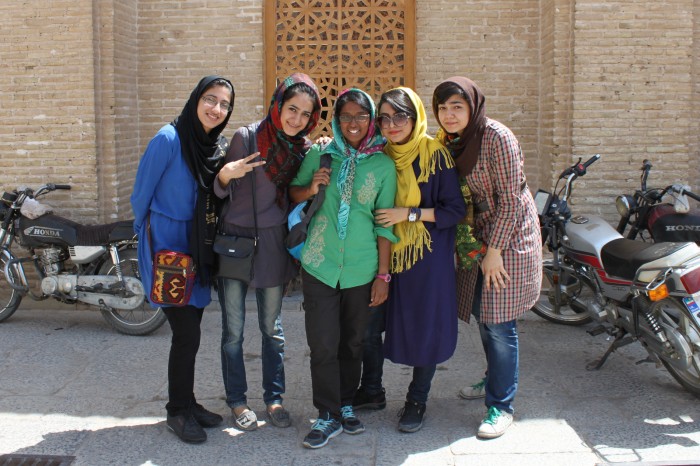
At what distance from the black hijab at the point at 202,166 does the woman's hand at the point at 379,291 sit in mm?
821

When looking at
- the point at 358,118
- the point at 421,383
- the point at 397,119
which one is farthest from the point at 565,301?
the point at 358,118

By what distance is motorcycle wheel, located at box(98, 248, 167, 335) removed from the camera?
588 centimetres

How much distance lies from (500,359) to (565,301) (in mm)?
1892

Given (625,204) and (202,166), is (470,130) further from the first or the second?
(625,204)

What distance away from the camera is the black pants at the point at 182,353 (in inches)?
155

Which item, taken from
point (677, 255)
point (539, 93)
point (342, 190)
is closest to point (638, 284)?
point (677, 255)

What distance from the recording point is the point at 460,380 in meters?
4.88

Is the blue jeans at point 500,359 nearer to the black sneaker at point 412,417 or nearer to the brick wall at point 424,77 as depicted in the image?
the black sneaker at point 412,417

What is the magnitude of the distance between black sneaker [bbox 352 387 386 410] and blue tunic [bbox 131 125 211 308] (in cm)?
104

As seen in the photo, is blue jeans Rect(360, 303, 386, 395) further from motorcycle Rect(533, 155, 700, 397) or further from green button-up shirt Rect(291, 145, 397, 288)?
motorcycle Rect(533, 155, 700, 397)

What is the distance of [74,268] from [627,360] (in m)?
4.17

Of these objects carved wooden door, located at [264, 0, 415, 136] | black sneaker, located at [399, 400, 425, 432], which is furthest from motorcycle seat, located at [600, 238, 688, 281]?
carved wooden door, located at [264, 0, 415, 136]

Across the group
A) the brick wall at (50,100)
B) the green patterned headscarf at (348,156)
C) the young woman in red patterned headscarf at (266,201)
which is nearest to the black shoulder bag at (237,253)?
the young woman in red patterned headscarf at (266,201)

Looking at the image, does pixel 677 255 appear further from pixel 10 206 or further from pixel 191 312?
pixel 10 206
